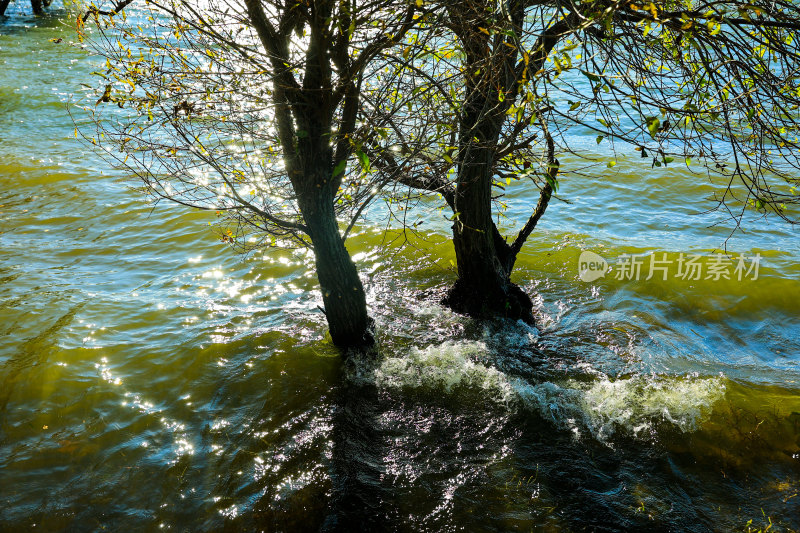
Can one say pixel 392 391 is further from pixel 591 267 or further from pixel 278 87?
pixel 591 267

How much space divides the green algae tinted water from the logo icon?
11cm

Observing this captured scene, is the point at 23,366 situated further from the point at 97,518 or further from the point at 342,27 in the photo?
the point at 342,27

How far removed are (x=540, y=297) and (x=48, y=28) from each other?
90.2 ft

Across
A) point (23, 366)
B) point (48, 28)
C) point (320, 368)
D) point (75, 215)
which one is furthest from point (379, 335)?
point (48, 28)

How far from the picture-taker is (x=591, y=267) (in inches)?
338

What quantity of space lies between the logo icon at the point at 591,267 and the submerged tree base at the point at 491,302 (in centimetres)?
164

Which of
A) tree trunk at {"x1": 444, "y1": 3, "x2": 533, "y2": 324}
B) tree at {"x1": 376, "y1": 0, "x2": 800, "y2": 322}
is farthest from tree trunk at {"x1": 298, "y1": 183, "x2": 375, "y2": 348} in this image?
tree trunk at {"x1": 444, "y1": 3, "x2": 533, "y2": 324}

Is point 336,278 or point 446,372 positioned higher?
point 336,278

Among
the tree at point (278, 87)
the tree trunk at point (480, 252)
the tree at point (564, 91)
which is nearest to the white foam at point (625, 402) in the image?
the tree trunk at point (480, 252)

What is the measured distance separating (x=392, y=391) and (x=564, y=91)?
11.4 ft

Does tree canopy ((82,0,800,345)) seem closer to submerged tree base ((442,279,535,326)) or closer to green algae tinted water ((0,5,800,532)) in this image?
submerged tree base ((442,279,535,326))

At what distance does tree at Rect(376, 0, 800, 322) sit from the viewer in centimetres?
380

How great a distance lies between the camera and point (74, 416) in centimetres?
550

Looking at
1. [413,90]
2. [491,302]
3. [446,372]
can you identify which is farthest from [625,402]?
[413,90]
